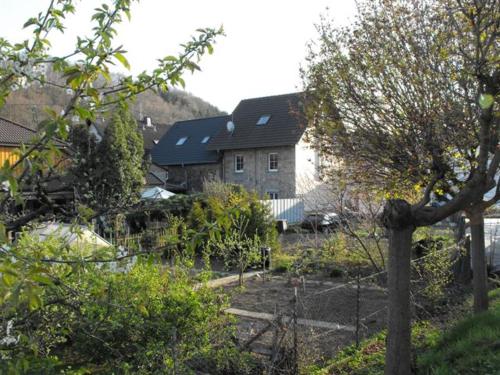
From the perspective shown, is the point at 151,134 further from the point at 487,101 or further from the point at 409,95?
the point at 487,101

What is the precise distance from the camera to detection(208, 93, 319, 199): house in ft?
101

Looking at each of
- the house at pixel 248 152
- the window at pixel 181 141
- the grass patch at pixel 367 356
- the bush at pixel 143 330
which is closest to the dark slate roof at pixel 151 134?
the window at pixel 181 141

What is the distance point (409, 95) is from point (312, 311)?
13.7 ft

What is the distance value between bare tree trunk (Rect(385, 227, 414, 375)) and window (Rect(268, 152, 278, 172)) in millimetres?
26846

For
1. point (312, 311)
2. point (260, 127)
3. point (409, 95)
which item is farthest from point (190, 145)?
point (409, 95)

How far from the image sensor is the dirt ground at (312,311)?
20.5ft

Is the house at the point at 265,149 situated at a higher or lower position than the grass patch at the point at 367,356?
higher

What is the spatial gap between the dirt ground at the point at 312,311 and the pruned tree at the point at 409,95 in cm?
205

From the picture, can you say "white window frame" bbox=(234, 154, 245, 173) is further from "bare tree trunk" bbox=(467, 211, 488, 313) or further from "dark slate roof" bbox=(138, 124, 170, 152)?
"bare tree trunk" bbox=(467, 211, 488, 313)

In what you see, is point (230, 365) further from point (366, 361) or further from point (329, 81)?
point (329, 81)

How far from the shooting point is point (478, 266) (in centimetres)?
718

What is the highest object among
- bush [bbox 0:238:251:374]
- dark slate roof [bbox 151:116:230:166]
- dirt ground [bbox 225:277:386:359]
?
dark slate roof [bbox 151:116:230:166]

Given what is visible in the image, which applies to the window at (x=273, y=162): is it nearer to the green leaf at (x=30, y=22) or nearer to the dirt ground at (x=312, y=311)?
the dirt ground at (x=312, y=311)

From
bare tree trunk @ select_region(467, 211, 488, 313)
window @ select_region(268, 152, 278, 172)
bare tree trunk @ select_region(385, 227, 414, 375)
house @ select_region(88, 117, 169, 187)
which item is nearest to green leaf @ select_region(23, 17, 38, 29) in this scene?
bare tree trunk @ select_region(385, 227, 414, 375)
